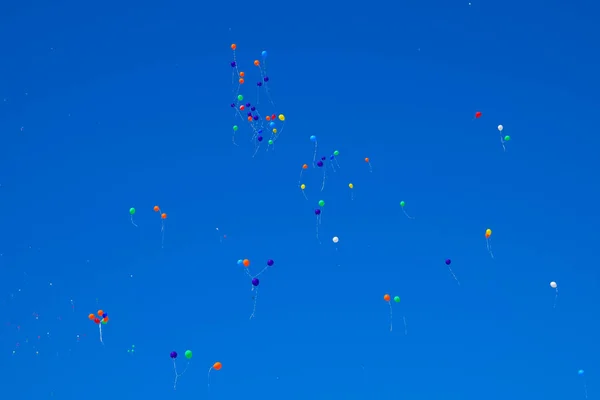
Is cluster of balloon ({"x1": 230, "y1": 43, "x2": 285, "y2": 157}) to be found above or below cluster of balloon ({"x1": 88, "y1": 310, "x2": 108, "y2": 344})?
above

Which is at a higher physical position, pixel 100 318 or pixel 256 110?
pixel 256 110

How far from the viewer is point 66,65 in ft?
16.9

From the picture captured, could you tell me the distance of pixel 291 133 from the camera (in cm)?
511

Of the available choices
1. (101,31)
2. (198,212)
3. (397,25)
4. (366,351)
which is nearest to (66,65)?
(101,31)

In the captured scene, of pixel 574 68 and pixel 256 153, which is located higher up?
pixel 574 68

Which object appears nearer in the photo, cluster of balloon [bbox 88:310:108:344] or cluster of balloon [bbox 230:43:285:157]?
cluster of balloon [bbox 88:310:108:344]

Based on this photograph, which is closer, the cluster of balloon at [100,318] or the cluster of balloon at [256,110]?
the cluster of balloon at [100,318]

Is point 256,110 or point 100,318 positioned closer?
point 100,318

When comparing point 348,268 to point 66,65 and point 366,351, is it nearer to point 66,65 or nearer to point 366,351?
point 366,351

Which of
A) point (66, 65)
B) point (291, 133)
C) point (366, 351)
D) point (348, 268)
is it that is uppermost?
point (66, 65)

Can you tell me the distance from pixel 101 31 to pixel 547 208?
2.84 metres

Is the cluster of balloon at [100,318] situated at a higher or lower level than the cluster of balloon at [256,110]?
lower

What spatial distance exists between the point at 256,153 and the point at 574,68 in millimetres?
1960

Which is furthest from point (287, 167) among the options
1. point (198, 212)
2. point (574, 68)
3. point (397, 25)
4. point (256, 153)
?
point (574, 68)
